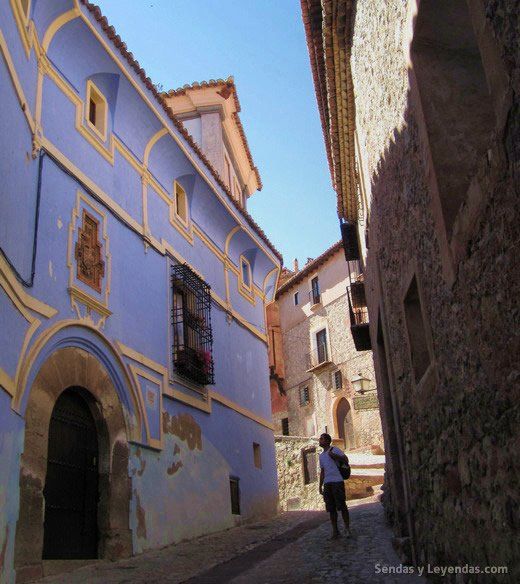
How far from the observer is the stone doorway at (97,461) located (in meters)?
5.95

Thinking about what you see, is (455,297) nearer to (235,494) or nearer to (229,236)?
(235,494)

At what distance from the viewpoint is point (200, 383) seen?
11.1m

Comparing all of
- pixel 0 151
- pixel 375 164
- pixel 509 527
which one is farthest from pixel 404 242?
pixel 0 151

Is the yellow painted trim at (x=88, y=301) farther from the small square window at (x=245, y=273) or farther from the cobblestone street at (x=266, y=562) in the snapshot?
the small square window at (x=245, y=273)

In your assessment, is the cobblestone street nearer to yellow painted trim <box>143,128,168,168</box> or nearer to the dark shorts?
the dark shorts

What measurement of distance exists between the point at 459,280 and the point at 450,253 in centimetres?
16

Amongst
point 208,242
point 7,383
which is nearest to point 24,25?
point 7,383

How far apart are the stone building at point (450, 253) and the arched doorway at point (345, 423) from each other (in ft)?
70.6

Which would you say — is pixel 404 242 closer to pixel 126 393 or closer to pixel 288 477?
pixel 126 393

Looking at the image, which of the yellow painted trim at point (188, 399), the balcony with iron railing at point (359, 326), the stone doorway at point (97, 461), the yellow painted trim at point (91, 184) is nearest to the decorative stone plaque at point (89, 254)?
the yellow painted trim at point (91, 184)

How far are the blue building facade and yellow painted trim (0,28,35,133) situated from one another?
0.9 inches

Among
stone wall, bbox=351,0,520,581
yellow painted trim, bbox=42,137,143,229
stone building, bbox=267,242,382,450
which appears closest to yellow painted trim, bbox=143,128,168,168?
yellow painted trim, bbox=42,137,143,229

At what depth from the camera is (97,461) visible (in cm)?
786

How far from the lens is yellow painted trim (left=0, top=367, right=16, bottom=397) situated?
A: 5.76 meters
